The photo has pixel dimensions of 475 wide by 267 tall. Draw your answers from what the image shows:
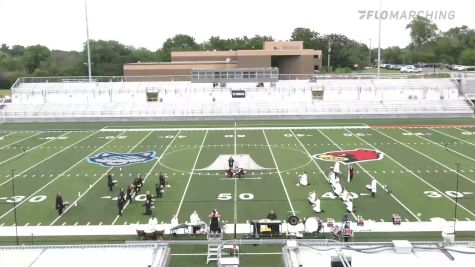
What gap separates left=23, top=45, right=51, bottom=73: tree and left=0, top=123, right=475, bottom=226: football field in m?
80.1

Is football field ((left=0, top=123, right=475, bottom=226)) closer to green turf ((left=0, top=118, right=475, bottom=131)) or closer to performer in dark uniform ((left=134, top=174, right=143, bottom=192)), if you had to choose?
performer in dark uniform ((left=134, top=174, right=143, bottom=192))

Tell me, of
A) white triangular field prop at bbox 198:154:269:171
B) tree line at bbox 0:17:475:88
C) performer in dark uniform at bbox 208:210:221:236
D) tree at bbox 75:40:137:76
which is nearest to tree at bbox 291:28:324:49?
tree line at bbox 0:17:475:88

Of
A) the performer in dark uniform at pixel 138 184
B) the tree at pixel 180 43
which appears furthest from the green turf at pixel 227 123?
the tree at pixel 180 43

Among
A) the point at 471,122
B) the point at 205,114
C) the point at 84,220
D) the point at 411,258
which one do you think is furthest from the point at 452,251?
the point at 205,114

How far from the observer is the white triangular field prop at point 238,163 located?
83.7 feet

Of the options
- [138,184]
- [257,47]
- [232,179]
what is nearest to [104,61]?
[257,47]

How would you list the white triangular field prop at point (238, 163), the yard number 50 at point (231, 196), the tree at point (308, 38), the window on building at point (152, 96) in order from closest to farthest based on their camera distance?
the yard number 50 at point (231, 196) < the white triangular field prop at point (238, 163) < the window on building at point (152, 96) < the tree at point (308, 38)

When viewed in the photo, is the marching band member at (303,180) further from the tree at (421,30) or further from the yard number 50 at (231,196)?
the tree at (421,30)

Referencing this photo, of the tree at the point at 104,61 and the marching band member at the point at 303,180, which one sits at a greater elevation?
the tree at the point at 104,61

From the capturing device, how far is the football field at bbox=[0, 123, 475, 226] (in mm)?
18641

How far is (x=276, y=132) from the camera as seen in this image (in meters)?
37.2

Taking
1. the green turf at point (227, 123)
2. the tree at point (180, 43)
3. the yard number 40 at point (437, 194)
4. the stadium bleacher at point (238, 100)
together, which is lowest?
the yard number 40 at point (437, 194)

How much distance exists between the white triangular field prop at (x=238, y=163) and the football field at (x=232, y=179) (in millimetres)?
105

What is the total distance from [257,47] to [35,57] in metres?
51.4
